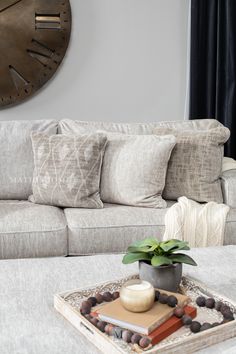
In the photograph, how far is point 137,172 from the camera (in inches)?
110

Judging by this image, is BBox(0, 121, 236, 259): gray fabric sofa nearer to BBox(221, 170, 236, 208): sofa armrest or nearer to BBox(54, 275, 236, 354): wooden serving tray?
BBox(221, 170, 236, 208): sofa armrest

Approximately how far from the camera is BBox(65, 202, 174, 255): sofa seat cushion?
99.0 inches

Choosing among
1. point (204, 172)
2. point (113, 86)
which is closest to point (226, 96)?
point (113, 86)

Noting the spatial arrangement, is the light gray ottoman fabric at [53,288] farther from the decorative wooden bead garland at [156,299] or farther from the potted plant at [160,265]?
the potted plant at [160,265]

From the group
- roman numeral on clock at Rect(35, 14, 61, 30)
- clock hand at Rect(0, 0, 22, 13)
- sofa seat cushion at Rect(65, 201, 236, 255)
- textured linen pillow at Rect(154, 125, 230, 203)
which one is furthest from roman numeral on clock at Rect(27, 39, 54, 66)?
sofa seat cushion at Rect(65, 201, 236, 255)

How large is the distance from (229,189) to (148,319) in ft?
5.34

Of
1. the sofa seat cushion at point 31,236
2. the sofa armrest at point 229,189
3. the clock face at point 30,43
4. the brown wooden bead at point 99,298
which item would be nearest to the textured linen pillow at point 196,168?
the sofa armrest at point 229,189

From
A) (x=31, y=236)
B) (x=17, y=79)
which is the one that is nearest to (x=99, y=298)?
(x=31, y=236)

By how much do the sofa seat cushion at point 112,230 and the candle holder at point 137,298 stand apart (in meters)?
1.08

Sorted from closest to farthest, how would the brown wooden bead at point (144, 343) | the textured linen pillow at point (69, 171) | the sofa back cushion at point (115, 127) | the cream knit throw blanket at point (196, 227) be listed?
the brown wooden bead at point (144, 343) → the cream knit throw blanket at point (196, 227) → the textured linen pillow at point (69, 171) → the sofa back cushion at point (115, 127)

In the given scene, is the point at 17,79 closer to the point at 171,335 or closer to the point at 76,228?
the point at 76,228

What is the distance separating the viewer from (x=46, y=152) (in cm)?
282

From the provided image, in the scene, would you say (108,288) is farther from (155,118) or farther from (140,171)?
(155,118)

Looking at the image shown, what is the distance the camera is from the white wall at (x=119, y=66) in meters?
3.69
